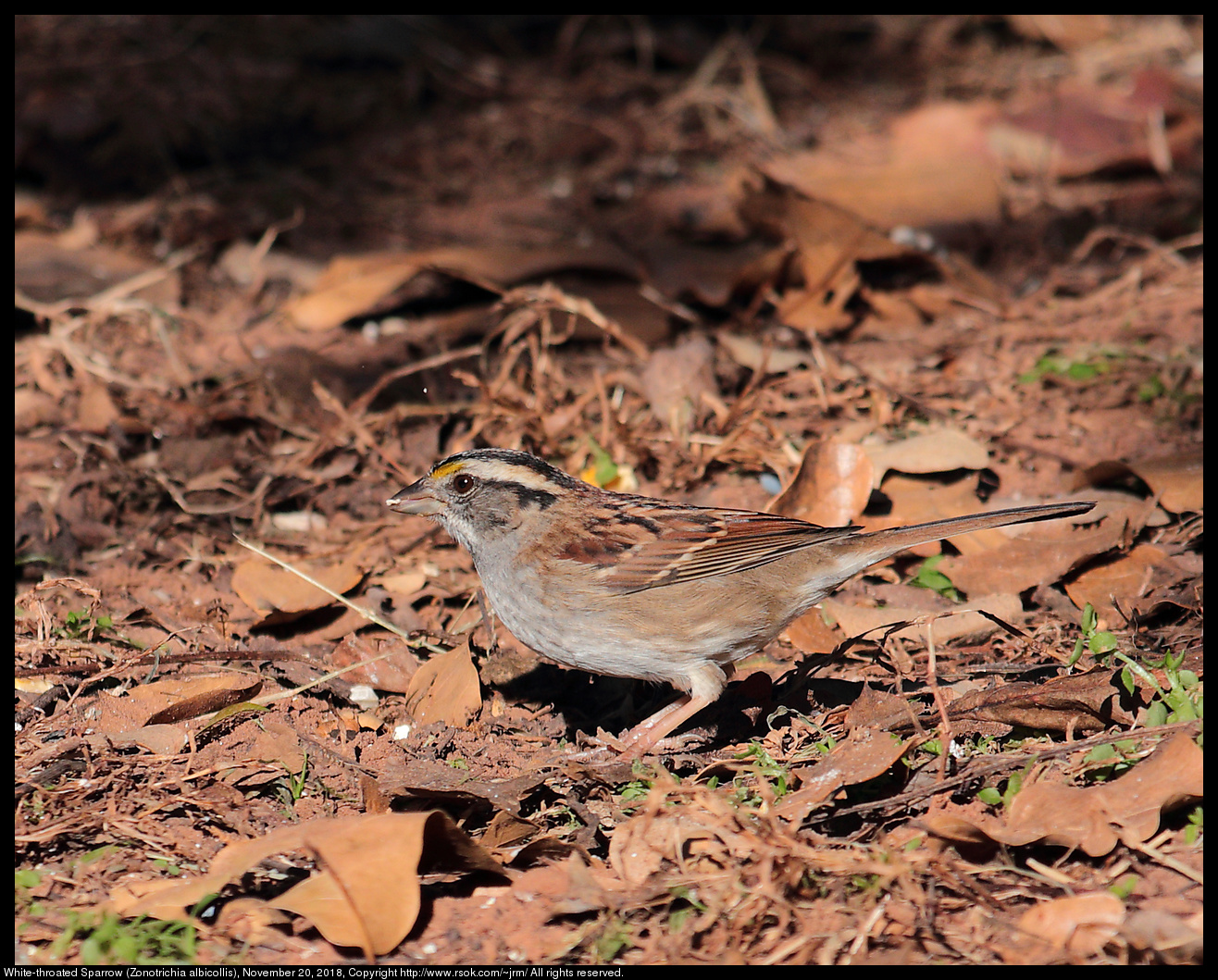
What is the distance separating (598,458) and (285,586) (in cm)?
154

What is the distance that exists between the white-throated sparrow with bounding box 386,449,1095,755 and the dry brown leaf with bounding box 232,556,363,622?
2.06ft

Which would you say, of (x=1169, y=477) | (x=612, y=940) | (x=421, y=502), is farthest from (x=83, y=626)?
(x=1169, y=477)

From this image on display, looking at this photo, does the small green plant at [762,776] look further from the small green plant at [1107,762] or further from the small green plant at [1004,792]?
the small green plant at [1107,762]

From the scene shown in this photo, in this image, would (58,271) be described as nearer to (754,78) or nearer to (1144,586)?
(754,78)

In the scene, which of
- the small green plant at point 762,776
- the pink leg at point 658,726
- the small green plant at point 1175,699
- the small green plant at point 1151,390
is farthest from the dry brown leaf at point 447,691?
the small green plant at point 1151,390

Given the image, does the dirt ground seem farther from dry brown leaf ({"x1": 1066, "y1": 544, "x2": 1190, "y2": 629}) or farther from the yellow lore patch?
the yellow lore patch

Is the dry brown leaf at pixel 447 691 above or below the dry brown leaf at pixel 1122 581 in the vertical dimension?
below

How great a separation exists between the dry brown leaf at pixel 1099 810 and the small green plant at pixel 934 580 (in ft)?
4.70

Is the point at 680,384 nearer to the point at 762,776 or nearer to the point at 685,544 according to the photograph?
→ the point at 685,544

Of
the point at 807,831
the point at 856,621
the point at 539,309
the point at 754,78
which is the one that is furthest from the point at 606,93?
the point at 807,831

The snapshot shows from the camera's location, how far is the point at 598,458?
17.5 ft

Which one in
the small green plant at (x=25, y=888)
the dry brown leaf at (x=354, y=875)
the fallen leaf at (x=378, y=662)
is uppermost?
the dry brown leaf at (x=354, y=875)

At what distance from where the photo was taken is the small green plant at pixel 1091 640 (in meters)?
3.69

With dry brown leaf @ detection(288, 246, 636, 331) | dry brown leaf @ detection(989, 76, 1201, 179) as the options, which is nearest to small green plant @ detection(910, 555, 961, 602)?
dry brown leaf @ detection(288, 246, 636, 331)
